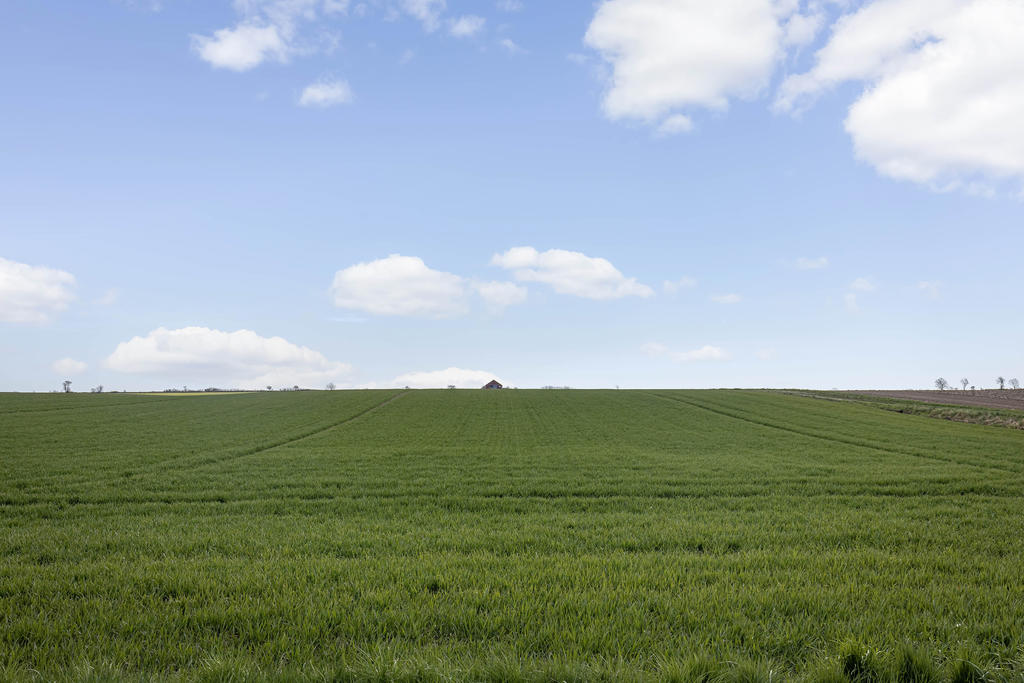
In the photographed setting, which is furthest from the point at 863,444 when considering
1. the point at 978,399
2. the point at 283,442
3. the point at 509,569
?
the point at 978,399

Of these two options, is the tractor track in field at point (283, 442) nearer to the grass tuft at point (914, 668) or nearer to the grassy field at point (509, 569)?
the grassy field at point (509, 569)

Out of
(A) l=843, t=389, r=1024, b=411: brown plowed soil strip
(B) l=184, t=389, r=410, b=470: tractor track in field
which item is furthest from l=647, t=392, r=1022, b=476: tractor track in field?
(B) l=184, t=389, r=410, b=470: tractor track in field

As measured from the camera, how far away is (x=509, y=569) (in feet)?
24.2

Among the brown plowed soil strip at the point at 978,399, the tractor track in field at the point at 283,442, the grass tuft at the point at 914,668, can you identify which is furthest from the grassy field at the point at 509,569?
the brown plowed soil strip at the point at 978,399

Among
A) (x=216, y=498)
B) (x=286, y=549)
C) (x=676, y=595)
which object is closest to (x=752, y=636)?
(x=676, y=595)

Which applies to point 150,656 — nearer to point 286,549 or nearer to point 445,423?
point 286,549

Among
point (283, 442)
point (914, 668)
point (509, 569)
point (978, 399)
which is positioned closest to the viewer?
point (914, 668)

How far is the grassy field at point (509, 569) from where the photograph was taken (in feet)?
15.8

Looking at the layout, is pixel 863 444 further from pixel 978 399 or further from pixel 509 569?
pixel 978 399

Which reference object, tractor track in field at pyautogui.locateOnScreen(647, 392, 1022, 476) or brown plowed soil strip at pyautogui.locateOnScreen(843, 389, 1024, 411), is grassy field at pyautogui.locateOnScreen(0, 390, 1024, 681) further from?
brown plowed soil strip at pyautogui.locateOnScreen(843, 389, 1024, 411)

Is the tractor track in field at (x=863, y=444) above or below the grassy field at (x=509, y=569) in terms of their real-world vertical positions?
below

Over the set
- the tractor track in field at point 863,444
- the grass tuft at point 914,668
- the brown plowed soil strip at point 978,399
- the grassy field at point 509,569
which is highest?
the grass tuft at point 914,668

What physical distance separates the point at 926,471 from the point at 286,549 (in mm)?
20095

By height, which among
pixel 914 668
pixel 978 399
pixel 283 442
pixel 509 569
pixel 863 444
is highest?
pixel 914 668
